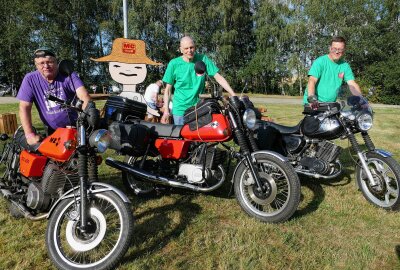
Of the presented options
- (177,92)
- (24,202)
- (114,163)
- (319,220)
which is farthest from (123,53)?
(319,220)

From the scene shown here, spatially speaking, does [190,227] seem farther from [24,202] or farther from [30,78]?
[30,78]

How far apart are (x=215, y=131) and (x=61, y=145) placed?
5.02 feet

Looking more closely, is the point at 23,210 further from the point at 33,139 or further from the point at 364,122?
the point at 364,122

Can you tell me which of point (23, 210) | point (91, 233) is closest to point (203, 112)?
point (91, 233)

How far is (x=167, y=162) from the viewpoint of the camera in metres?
4.13

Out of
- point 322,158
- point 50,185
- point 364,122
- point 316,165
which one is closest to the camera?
point 50,185

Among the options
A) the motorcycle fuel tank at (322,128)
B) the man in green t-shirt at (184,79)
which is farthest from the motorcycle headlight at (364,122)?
the man in green t-shirt at (184,79)

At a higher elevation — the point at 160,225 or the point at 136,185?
the point at 136,185

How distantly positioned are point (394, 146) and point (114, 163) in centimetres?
649

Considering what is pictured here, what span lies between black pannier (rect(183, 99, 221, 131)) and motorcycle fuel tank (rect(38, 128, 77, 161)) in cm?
132

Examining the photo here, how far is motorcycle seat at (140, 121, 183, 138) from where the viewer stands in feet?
13.4

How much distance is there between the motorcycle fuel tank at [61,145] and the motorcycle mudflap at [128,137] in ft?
2.82

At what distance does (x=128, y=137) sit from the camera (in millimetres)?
3965

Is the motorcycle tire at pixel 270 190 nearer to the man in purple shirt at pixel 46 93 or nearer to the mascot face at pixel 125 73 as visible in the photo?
the man in purple shirt at pixel 46 93
